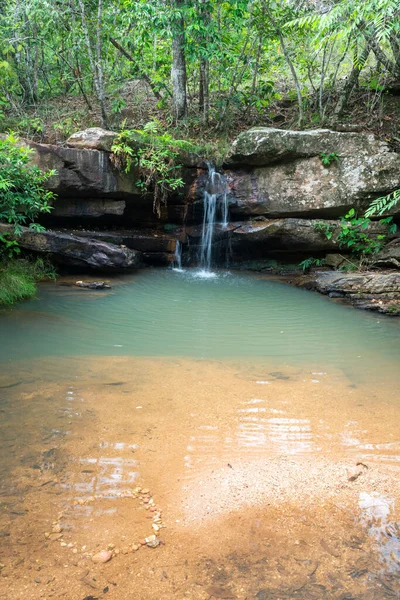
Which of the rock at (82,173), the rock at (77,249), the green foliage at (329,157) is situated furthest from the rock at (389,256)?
the rock at (82,173)

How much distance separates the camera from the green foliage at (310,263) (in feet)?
32.1

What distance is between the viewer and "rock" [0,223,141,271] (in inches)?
331

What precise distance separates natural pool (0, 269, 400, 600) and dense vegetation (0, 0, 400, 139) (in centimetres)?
757

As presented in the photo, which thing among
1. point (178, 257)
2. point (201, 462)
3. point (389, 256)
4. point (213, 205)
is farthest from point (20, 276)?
point (389, 256)

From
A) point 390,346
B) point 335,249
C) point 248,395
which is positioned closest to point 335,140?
point 335,249

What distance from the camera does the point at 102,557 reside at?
5.90 ft

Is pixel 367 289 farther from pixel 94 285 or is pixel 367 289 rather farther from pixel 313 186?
pixel 94 285

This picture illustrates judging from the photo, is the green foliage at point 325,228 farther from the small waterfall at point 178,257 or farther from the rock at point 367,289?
the small waterfall at point 178,257

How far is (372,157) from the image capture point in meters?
9.19

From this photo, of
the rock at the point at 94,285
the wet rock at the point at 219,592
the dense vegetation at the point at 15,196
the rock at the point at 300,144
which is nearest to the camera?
the wet rock at the point at 219,592

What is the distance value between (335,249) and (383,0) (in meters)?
5.42

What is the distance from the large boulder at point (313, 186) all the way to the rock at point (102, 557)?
901 centimetres

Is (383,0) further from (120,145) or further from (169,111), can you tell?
(169,111)

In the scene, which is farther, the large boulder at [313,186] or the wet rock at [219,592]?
the large boulder at [313,186]
